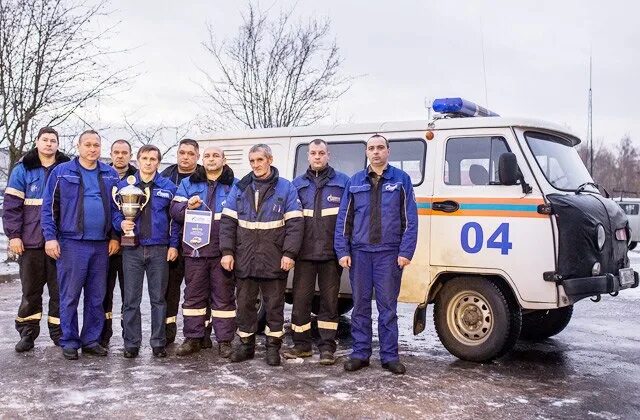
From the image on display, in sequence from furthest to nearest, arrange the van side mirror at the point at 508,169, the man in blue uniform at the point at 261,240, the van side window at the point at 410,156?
the van side window at the point at 410,156, the man in blue uniform at the point at 261,240, the van side mirror at the point at 508,169

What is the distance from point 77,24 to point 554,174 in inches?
433

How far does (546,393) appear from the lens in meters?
5.60

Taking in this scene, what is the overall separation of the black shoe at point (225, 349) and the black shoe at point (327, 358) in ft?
2.93

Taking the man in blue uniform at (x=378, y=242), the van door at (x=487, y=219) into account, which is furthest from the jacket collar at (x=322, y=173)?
the van door at (x=487, y=219)

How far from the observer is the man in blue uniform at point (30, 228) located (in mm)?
6609

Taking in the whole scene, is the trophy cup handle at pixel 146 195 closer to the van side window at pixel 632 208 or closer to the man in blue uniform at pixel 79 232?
the man in blue uniform at pixel 79 232

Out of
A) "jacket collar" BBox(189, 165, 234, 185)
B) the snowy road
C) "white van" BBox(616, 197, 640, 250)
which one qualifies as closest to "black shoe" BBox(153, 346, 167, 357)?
the snowy road

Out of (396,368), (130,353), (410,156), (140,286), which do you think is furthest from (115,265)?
(410,156)

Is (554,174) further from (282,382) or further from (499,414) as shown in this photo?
(282,382)

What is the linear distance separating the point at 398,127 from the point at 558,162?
5.31 feet

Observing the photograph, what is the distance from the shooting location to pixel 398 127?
7.01 metres

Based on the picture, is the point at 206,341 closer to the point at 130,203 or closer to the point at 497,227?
the point at 130,203

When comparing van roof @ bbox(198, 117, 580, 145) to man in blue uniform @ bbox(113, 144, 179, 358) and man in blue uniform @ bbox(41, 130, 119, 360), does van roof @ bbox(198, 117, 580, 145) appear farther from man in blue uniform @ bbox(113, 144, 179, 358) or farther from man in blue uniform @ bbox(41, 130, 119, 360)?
man in blue uniform @ bbox(41, 130, 119, 360)

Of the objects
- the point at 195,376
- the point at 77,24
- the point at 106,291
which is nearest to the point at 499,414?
the point at 195,376
